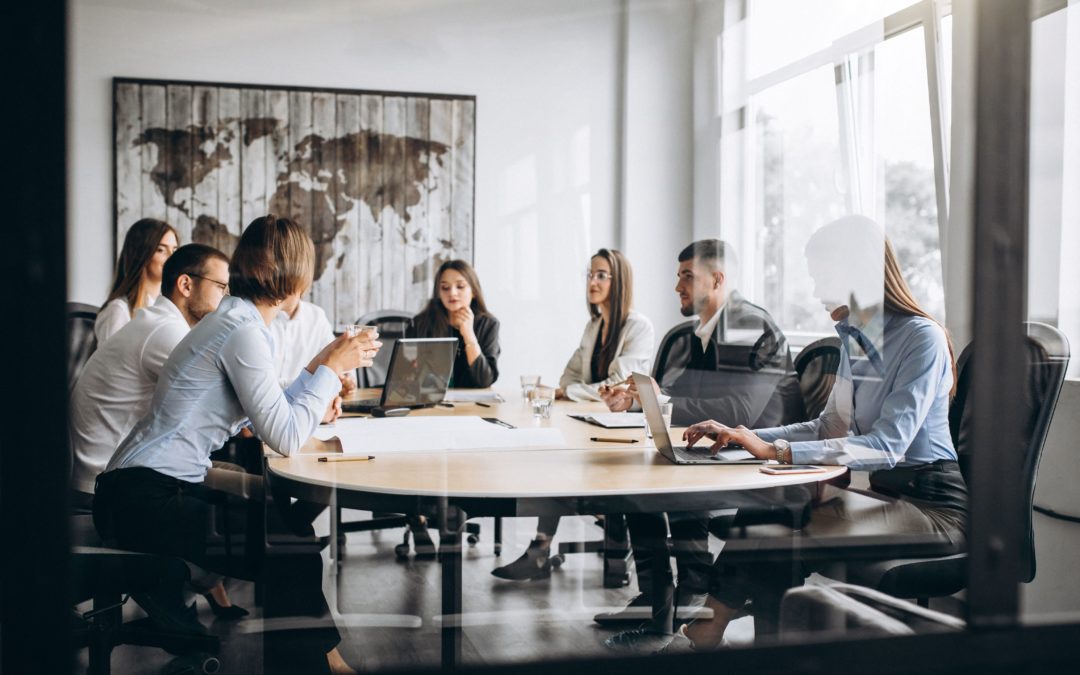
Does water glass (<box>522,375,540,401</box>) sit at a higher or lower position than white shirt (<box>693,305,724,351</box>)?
lower

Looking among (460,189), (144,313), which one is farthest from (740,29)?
(144,313)

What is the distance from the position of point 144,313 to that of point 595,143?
136 inches

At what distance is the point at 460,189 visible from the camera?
5.16 meters

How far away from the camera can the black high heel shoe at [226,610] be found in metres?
2.88

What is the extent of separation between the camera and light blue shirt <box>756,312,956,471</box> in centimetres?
199

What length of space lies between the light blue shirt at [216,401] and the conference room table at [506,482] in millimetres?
101

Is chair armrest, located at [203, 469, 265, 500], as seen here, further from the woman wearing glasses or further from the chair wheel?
the woman wearing glasses

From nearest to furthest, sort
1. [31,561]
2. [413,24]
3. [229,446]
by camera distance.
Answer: [31,561], [229,446], [413,24]

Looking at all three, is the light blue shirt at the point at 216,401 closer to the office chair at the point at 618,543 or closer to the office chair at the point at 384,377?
the office chair at the point at 384,377

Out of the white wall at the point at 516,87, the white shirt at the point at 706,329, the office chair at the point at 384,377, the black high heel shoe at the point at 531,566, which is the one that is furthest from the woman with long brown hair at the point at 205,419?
the white wall at the point at 516,87

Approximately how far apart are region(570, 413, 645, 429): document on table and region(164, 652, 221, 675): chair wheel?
1.25 metres

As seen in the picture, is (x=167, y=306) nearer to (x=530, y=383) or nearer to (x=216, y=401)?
(x=216, y=401)

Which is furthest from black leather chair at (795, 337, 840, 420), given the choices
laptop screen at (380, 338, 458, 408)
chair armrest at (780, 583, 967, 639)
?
laptop screen at (380, 338, 458, 408)

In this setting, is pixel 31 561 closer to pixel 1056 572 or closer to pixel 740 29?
pixel 1056 572
